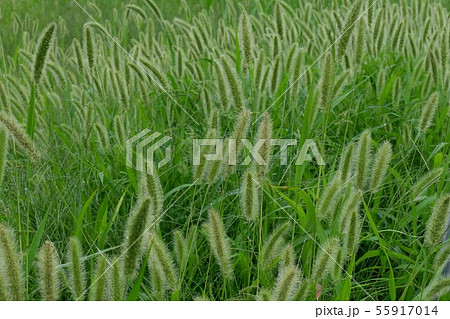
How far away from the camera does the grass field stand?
168 cm

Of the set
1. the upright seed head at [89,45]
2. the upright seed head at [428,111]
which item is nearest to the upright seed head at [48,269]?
the upright seed head at [89,45]

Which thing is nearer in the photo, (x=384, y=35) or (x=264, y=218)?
(x=264, y=218)

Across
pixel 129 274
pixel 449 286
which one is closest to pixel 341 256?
pixel 449 286

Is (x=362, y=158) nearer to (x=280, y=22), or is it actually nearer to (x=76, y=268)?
(x=76, y=268)

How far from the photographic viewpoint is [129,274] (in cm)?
153

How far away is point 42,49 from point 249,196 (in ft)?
2.80

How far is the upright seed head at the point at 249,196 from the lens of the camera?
1.77 m

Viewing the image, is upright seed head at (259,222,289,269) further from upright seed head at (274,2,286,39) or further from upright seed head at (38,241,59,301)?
upright seed head at (274,2,286,39)

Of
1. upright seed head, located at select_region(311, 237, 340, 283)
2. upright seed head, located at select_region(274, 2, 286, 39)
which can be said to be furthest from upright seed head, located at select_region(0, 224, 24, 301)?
upright seed head, located at select_region(274, 2, 286, 39)

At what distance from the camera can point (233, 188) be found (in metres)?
2.40

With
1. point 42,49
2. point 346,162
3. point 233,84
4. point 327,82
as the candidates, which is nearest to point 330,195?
point 346,162
